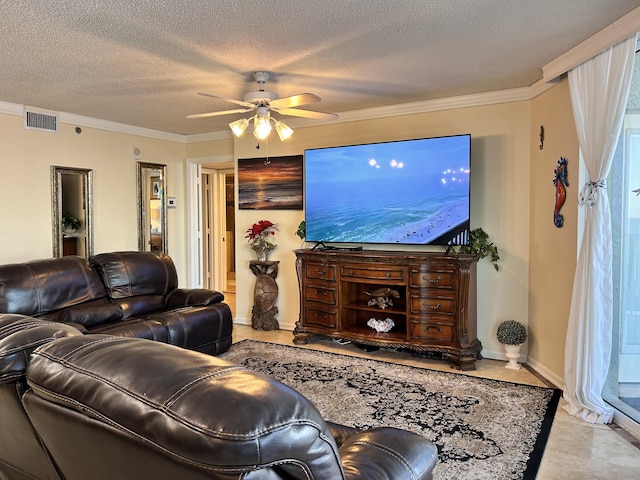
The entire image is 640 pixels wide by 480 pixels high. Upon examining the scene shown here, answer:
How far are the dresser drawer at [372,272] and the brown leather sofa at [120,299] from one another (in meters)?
Result: 1.23

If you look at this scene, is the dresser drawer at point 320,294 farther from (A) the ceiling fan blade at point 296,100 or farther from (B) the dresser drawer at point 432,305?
(A) the ceiling fan blade at point 296,100

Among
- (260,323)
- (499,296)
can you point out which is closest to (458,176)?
(499,296)

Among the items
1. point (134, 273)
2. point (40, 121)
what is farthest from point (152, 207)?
point (134, 273)

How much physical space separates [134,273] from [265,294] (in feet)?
5.14

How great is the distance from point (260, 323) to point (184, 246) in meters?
1.81

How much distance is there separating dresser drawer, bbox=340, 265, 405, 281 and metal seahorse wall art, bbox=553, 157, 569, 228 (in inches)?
52.4

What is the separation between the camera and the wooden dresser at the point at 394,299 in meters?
4.01

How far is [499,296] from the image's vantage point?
4.33 meters

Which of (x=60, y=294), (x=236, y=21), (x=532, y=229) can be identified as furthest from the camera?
(x=532, y=229)

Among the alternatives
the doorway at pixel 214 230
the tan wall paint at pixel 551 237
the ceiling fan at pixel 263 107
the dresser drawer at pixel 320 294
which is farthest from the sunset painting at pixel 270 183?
the tan wall paint at pixel 551 237

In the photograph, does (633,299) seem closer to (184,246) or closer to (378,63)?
(378,63)

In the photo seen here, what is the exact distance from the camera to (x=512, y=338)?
3982mm

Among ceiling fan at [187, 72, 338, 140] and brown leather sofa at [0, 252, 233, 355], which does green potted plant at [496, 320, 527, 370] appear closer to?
ceiling fan at [187, 72, 338, 140]

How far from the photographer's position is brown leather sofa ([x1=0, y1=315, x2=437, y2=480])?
2.29ft
